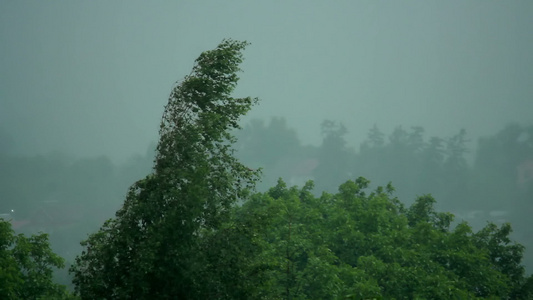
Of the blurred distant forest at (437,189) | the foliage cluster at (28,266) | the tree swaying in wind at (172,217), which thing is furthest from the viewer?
the blurred distant forest at (437,189)

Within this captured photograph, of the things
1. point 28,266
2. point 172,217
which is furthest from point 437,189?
point 172,217

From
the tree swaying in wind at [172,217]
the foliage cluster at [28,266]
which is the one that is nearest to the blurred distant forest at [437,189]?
the foliage cluster at [28,266]

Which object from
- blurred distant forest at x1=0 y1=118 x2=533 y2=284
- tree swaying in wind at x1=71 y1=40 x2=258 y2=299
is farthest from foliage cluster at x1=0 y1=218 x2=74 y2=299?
blurred distant forest at x1=0 y1=118 x2=533 y2=284

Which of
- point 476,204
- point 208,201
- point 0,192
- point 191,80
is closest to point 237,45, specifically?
point 191,80

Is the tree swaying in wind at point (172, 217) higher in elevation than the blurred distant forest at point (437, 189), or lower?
lower

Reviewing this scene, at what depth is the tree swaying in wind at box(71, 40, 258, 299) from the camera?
58.0 feet

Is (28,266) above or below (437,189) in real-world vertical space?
below

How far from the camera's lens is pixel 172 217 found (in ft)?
58.5

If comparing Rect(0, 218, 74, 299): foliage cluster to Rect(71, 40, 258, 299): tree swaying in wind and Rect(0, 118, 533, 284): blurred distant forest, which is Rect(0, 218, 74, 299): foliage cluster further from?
Rect(0, 118, 533, 284): blurred distant forest

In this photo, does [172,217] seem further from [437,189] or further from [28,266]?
[437,189]

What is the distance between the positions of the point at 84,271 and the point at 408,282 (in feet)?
48.9

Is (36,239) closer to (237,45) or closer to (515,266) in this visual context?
(237,45)

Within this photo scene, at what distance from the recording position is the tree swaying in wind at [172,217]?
696 inches

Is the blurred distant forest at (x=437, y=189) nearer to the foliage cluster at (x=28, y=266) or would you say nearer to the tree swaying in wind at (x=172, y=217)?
the foliage cluster at (x=28, y=266)
